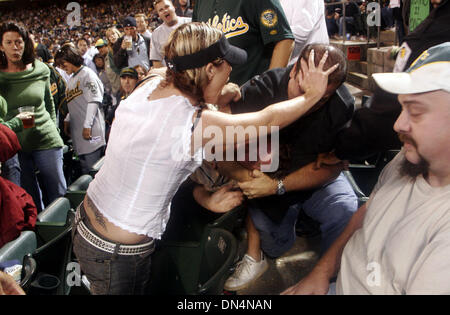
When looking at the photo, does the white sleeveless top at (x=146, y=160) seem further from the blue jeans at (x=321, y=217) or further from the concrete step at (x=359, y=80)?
the concrete step at (x=359, y=80)

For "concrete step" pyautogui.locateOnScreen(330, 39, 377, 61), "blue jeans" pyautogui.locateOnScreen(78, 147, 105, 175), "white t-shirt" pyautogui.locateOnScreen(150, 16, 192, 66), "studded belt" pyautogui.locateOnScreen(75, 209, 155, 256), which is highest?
"white t-shirt" pyautogui.locateOnScreen(150, 16, 192, 66)

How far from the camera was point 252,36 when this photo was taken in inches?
82.4

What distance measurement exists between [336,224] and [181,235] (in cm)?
75

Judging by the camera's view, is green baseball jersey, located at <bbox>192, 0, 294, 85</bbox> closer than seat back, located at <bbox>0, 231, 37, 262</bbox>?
No

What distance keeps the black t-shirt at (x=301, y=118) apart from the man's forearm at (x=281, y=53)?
0.32 meters

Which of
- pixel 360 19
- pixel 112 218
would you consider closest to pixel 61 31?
pixel 360 19

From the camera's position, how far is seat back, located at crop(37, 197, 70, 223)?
2086 millimetres

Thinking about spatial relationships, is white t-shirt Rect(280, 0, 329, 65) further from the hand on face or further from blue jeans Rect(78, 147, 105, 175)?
blue jeans Rect(78, 147, 105, 175)

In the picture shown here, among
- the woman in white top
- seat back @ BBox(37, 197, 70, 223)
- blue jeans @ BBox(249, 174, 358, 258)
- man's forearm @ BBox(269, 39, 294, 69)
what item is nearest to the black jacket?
seat back @ BBox(37, 197, 70, 223)

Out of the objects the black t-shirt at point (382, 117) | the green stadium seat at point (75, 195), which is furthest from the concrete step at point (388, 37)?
the green stadium seat at point (75, 195)

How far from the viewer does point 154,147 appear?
A: 1.23 metres

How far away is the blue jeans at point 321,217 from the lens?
178cm

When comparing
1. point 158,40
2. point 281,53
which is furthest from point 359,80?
point 281,53

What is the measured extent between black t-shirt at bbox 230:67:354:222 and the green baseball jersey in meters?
0.37
